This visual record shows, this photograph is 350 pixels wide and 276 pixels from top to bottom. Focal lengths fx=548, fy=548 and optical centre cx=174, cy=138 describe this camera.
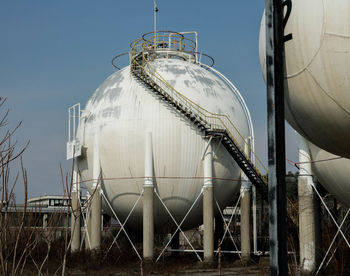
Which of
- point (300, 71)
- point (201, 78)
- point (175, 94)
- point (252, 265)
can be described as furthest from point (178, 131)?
point (300, 71)

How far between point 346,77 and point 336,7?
35.1 inches

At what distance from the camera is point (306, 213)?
2177cm

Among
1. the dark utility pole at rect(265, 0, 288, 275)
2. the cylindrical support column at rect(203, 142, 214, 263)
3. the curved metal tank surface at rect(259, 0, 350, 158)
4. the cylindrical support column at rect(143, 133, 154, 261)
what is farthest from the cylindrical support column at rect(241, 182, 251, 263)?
the dark utility pole at rect(265, 0, 288, 275)

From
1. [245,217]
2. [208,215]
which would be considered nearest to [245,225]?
[245,217]

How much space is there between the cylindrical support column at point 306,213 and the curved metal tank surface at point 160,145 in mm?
6386

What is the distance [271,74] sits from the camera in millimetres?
6969

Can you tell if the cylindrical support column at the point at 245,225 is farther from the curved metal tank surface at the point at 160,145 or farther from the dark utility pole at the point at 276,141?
the dark utility pole at the point at 276,141

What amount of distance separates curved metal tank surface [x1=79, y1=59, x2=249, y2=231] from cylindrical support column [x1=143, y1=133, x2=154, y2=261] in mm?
407

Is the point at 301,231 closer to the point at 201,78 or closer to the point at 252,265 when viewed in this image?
the point at 252,265

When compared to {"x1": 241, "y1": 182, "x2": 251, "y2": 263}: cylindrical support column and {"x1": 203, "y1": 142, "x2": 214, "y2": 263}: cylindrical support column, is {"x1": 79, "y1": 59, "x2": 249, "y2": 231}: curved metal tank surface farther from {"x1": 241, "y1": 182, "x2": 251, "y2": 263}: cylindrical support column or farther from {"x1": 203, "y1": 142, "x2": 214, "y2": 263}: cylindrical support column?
{"x1": 241, "y1": 182, "x2": 251, "y2": 263}: cylindrical support column

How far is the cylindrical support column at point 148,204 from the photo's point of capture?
1033 inches

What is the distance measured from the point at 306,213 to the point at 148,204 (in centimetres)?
789

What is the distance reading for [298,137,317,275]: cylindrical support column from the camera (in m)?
21.3

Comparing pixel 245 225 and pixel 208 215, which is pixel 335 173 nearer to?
pixel 208 215
